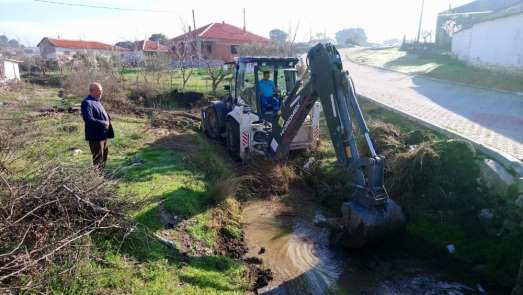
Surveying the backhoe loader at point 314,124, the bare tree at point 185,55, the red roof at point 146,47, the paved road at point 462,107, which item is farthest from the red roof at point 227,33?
the backhoe loader at point 314,124

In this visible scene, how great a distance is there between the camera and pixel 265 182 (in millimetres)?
8125

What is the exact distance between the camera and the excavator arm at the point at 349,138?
5102 millimetres

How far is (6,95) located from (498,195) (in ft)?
63.1

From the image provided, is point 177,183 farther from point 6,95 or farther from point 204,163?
point 6,95

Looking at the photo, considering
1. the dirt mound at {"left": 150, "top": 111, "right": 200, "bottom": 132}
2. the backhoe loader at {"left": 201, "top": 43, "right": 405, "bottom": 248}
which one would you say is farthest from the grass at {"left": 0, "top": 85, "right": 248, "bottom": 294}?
the dirt mound at {"left": 150, "top": 111, "right": 200, "bottom": 132}

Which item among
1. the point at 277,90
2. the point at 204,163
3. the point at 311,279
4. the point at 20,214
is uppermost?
the point at 277,90

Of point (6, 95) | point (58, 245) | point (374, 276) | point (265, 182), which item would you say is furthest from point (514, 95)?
point (6, 95)

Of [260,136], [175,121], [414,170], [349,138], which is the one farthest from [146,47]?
[349,138]

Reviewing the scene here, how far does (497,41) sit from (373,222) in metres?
20.8

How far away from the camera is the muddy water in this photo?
4871 mm

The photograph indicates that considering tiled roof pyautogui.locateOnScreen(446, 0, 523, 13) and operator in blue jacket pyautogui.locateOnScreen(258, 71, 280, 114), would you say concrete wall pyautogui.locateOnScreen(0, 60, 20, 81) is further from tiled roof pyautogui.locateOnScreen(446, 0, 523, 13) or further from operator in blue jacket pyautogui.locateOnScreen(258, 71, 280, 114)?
tiled roof pyautogui.locateOnScreen(446, 0, 523, 13)

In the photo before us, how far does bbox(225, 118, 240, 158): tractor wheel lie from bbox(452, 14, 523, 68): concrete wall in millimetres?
15671

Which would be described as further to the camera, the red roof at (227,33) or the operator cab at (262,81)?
the red roof at (227,33)

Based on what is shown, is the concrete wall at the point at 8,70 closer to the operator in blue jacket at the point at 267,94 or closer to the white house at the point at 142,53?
the white house at the point at 142,53
